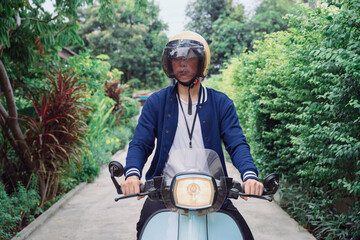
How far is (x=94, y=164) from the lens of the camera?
764cm

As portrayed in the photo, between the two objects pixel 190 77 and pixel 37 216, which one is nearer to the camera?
pixel 190 77

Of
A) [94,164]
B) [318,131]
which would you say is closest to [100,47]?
[94,164]

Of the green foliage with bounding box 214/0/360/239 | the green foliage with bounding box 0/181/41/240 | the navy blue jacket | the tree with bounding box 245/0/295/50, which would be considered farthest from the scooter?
the tree with bounding box 245/0/295/50

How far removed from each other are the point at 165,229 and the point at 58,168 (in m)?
4.22

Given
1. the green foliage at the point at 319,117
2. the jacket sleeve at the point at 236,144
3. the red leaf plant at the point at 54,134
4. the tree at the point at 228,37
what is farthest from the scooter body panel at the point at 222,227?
the tree at the point at 228,37

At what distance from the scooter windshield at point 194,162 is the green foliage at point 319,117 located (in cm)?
164

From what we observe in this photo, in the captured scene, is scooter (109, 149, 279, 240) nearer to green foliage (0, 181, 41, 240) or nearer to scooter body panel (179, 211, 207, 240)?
scooter body panel (179, 211, 207, 240)

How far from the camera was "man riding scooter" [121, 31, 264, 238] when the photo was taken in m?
2.22

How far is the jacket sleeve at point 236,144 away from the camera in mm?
1990

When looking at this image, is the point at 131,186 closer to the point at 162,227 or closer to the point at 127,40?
the point at 162,227

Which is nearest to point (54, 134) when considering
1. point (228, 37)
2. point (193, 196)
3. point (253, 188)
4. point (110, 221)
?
→ point (110, 221)

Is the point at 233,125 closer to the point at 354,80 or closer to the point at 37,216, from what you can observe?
the point at 354,80

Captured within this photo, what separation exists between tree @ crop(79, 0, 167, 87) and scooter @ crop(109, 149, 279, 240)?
30464 millimetres

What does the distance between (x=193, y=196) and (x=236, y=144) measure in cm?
81
